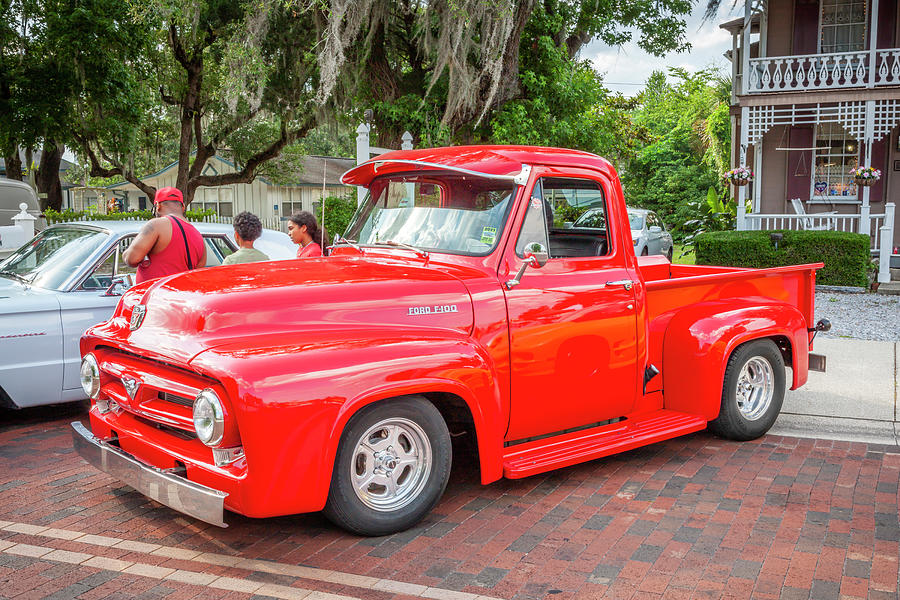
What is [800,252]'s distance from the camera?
14891 mm

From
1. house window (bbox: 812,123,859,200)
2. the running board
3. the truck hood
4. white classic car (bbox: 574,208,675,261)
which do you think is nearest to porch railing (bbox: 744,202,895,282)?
house window (bbox: 812,123,859,200)

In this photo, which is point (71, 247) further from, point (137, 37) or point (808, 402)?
point (137, 37)

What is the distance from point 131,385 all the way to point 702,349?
142 inches

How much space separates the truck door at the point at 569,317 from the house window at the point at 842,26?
1681 cm

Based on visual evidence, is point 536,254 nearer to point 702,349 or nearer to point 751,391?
point 702,349

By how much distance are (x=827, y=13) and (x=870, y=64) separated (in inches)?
93.8

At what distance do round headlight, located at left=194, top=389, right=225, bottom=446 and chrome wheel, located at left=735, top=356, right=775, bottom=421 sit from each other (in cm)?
400

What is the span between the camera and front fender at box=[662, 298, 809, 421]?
5465 millimetres

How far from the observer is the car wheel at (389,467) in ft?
12.8

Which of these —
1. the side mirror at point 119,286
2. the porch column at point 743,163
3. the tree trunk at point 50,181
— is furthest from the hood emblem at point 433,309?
the tree trunk at point 50,181

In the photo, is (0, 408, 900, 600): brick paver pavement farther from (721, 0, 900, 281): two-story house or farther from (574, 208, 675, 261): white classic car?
(721, 0, 900, 281): two-story house

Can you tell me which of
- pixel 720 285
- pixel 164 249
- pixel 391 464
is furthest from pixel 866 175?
pixel 391 464

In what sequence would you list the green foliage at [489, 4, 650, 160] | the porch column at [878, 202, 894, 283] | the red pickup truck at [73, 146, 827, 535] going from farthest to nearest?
the green foliage at [489, 4, 650, 160], the porch column at [878, 202, 894, 283], the red pickup truck at [73, 146, 827, 535]

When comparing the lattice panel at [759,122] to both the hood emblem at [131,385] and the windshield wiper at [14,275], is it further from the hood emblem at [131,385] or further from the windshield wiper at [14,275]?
the hood emblem at [131,385]
